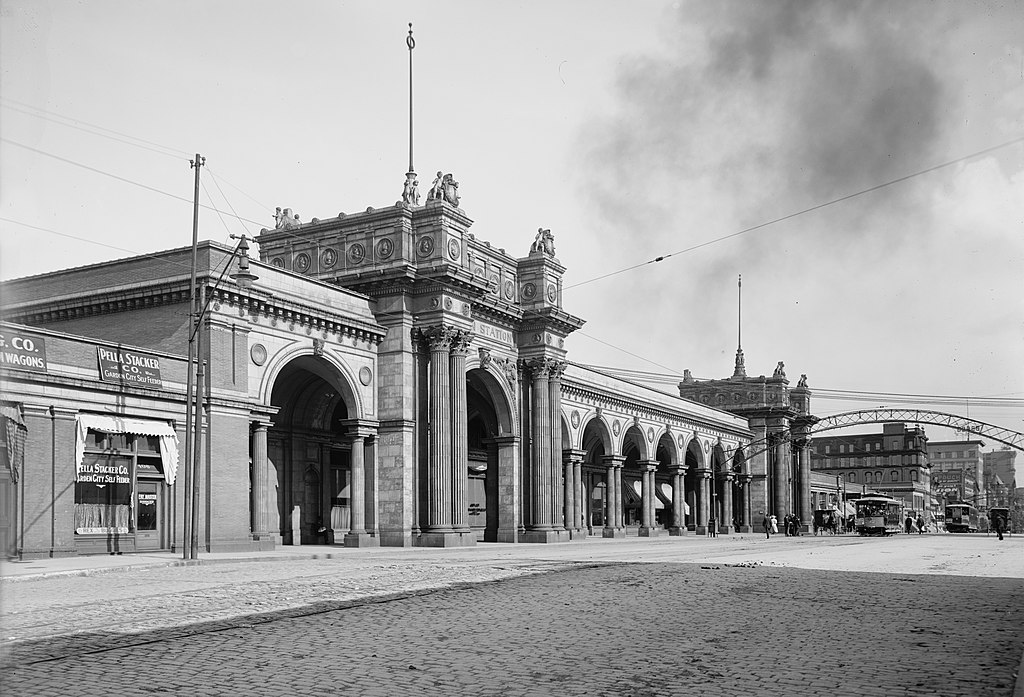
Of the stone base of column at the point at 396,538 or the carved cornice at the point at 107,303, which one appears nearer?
the carved cornice at the point at 107,303

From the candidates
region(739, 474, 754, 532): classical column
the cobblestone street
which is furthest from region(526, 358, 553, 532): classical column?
region(739, 474, 754, 532): classical column

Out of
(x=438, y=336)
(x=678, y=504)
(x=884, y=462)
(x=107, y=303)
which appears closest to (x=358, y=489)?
(x=438, y=336)

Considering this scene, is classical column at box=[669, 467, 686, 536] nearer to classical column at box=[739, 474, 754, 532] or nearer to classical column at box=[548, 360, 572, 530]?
classical column at box=[739, 474, 754, 532]

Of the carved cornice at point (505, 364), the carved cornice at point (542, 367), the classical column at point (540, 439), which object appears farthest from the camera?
the carved cornice at point (542, 367)

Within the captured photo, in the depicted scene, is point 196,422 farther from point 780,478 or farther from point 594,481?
point 780,478

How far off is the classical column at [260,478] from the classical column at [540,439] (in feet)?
58.4

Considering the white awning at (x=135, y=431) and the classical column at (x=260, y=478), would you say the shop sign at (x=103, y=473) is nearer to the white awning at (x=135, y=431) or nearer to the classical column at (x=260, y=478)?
the white awning at (x=135, y=431)

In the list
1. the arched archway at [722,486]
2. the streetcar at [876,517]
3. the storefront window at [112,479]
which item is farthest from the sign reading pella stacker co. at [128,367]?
the streetcar at [876,517]

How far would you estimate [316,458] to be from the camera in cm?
4503

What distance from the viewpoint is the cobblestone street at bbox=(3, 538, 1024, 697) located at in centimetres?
916

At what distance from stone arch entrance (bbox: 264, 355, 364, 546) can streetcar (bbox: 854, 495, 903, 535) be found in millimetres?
55572

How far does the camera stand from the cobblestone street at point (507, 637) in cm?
916

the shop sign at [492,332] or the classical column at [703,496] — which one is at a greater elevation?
the shop sign at [492,332]

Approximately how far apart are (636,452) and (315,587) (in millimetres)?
65006
